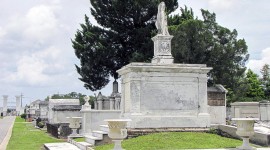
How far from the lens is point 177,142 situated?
13820mm

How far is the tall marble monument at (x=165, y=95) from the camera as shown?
16203 millimetres

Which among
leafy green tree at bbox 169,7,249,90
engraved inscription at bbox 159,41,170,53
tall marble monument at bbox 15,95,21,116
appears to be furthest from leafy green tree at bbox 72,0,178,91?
tall marble monument at bbox 15,95,21,116

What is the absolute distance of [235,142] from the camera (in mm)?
14484

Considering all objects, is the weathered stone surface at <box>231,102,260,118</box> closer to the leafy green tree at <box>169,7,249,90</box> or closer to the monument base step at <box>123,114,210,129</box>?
the leafy green tree at <box>169,7,249,90</box>

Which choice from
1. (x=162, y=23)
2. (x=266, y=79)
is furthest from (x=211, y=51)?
(x=266, y=79)

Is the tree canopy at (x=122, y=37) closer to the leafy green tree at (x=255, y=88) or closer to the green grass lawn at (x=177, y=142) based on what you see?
the leafy green tree at (x=255, y=88)

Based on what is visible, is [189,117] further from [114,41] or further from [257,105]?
[114,41]

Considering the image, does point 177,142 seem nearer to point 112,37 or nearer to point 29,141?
point 29,141

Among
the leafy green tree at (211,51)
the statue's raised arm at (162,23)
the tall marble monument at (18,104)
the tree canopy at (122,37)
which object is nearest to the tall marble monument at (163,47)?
the statue's raised arm at (162,23)

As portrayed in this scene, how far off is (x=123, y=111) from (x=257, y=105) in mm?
10374

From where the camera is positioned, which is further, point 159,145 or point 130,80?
point 130,80

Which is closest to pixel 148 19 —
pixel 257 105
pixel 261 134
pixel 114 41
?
pixel 114 41

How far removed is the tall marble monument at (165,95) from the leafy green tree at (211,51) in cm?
1252

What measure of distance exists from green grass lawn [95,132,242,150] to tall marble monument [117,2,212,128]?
1.06m
